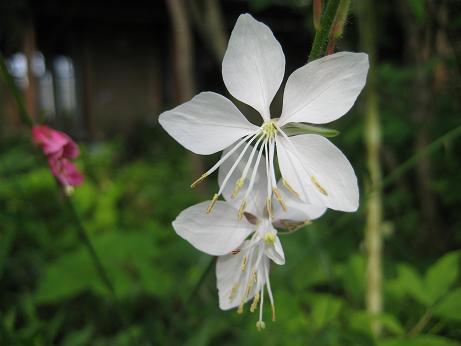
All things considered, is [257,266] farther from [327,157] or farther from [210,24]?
[210,24]

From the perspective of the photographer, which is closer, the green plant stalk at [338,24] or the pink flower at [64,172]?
the green plant stalk at [338,24]

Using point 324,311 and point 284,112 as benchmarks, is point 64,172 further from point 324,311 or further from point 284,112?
point 324,311

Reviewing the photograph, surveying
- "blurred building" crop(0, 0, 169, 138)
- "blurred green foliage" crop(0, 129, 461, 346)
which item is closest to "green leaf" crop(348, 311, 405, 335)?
"blurred green foliage" crop(0, 129, 461, 346)

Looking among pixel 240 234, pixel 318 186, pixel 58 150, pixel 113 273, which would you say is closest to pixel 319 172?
pixel 318 186

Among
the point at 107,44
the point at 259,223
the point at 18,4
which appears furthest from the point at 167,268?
the point at 107,44

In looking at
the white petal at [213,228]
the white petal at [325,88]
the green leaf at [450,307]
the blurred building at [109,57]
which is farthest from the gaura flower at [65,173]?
the blurred building at [109,57]

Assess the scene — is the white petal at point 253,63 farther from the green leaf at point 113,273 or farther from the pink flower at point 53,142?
the green leaf at point 113,273

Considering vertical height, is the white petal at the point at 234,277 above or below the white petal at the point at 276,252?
below

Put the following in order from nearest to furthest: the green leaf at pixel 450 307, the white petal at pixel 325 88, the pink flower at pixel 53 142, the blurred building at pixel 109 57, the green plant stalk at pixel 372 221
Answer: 1. the white petal at pixel 325 88
2. the pink flower at pixel 53 142
3. the green leaf at pixel 450 307
4. the green plant stalk at pixel 372 221
5. the blurred building at pixel 109 57
